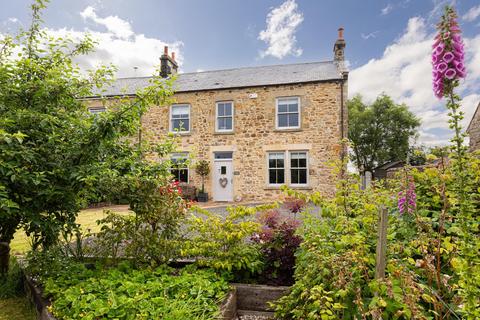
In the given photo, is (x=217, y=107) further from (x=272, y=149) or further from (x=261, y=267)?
(x=261, y=267)

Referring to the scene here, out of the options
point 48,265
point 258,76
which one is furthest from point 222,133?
point 48,265

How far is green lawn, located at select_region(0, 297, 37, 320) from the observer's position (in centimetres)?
292

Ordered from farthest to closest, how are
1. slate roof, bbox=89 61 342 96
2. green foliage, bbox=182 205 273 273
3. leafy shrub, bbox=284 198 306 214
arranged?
slate roof, bbox=89 61 342 96 → leafy shrub, bbox=284 198 306 214 → green foliage, bbox=182 205 273 273

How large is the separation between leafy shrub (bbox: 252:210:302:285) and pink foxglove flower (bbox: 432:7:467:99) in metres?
2.26

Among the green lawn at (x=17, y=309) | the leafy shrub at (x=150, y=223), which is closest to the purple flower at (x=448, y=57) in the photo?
the leafy shrub at (x=150, y=223)

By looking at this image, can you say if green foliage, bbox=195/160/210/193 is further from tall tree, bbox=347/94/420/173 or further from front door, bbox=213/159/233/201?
tall tree, bbox=347/94/420/173

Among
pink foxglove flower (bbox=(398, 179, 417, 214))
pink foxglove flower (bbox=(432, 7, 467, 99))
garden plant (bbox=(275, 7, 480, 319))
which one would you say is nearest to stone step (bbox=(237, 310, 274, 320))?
garden plant (bbox=(275, 7, 480, 319))

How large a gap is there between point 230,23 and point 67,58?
7.94 m

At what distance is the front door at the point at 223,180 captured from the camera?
46.5 ft

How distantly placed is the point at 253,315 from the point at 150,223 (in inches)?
69.3

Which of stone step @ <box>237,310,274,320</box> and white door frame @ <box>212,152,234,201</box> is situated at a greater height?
white door frame @ <box>212,152,234,201</box>

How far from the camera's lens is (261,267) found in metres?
3.37

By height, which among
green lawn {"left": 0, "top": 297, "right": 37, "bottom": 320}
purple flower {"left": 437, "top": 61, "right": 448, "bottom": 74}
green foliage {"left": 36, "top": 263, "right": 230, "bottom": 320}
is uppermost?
purple flower {"left": 437, "top": 61, "right": 448, "bottom": 74}

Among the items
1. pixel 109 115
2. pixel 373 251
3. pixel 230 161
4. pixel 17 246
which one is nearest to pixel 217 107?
pixel 230 161
